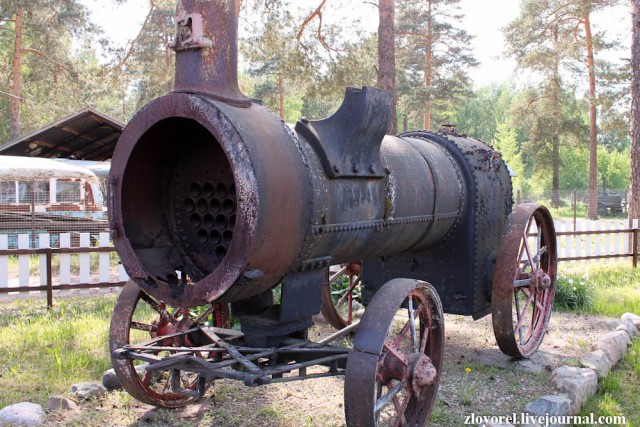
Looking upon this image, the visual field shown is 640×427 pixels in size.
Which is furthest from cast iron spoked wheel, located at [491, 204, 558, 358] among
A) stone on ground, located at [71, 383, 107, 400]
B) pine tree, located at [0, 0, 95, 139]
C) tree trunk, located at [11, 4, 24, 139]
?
tree trunk, located at [11, 4, 24, 139]

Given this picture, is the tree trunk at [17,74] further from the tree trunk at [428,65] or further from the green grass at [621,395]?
the green grass at [621,395]

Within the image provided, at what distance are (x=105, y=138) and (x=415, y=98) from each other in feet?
48.0

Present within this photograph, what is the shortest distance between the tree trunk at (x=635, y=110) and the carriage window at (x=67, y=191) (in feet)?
42.4

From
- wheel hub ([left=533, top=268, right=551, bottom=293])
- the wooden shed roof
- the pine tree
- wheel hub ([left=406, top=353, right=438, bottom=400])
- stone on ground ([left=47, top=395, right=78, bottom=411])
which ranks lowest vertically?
stone on ground ([left=47, top=395, right=78, bottom=411])

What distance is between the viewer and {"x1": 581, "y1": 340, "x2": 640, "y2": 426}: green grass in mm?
4121

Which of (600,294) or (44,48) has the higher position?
(44,48)

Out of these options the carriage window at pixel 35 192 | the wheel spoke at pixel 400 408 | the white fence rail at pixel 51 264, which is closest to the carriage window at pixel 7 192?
→ the carriage window at pixel 35 192

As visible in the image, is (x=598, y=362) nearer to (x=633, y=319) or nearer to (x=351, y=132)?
(x=633, y=319)

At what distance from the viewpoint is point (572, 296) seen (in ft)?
24.4

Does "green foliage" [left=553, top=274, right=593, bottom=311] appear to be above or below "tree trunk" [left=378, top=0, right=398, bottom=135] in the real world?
below

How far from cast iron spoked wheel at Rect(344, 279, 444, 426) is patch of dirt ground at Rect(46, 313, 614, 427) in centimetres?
56

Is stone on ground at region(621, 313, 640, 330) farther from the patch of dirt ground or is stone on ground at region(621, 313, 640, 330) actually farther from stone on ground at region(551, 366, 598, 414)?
stone on ground at region(551, 366, 598, 414)

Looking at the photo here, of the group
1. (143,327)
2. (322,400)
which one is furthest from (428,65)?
(143,327)

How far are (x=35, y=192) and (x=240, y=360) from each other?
14.8 m
